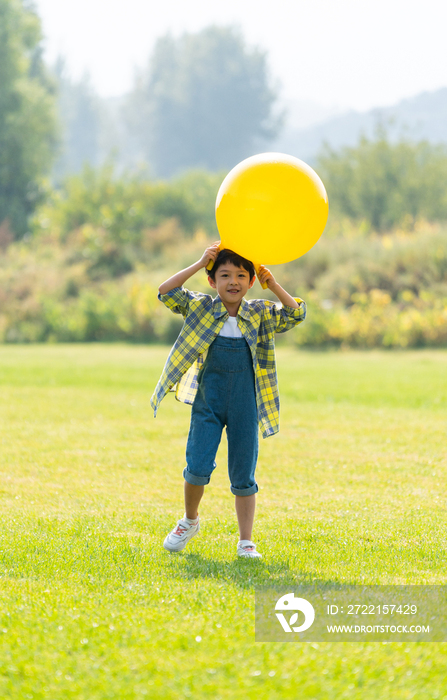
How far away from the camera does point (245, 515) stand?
12.1ft

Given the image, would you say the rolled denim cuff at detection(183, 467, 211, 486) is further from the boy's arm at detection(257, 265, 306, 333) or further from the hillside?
the hillside

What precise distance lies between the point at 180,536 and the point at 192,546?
0.11m

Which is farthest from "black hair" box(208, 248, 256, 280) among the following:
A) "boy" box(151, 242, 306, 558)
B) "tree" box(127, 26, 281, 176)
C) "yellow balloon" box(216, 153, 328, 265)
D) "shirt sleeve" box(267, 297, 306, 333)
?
"tree" box(127, 26, 281, 176)

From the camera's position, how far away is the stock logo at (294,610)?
2.68 meters

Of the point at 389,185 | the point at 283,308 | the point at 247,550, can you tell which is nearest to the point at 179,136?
the point at 389,185

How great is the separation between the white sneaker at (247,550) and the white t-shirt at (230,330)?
1.07 m

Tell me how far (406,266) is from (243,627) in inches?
586

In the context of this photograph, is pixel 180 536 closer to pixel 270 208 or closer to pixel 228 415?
pixel 228 415

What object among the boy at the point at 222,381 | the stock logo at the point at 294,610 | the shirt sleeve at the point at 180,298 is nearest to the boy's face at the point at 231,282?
the boy at the point at 222,381

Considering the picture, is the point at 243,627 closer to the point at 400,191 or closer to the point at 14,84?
the point at 400,191

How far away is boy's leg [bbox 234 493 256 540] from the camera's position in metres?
3.70

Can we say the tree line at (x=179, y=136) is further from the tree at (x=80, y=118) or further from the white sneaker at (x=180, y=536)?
the white sneaker at (x=180, y=536)

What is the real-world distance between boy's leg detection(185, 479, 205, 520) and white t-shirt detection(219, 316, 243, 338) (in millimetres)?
814

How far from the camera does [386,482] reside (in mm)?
5250
